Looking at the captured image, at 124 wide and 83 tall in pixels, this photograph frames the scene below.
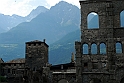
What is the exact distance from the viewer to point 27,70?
5797 cm

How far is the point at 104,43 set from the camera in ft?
132

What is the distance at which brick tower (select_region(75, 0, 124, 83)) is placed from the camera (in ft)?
124

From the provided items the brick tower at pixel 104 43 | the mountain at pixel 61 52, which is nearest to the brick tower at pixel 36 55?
the brick tower at pixel 104 43

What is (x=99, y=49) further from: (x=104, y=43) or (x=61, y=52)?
(x=61, y=52)

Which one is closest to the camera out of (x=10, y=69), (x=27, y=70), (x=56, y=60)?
(x=27, y=70)

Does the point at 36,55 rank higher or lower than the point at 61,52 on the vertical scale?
lower

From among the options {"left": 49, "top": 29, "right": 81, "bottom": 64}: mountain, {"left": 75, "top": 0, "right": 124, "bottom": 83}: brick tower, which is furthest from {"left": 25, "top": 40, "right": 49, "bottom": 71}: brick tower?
{"left": 49, "top": 29, "right": 81, "bottom": 64}: mountain

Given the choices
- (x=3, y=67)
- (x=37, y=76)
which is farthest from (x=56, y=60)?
(x=37, y=76)

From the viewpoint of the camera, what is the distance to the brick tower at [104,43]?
37.9 metres

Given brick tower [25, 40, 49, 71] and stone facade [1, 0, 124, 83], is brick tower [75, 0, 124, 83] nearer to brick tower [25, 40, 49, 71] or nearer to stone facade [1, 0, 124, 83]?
stone facade [1, 0, 124, 83]

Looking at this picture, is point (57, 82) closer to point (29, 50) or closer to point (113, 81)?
point (113, 81)

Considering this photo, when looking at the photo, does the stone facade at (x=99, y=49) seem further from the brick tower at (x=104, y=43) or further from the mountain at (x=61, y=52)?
the mountain at (x=61, y=52)

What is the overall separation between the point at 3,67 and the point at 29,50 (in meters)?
11.6

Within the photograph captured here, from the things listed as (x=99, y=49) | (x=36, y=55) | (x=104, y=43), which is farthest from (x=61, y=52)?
(x=99, y=49)
